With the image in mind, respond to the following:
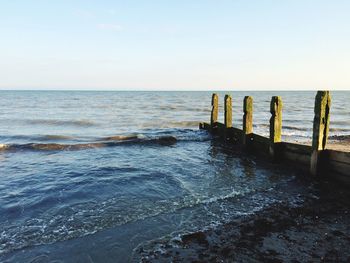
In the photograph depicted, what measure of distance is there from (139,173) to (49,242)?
5223 millimetres

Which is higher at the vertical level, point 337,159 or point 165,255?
point 337,159

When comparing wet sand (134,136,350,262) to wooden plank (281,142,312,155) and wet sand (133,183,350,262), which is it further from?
wooden plank (281,142,312,155)

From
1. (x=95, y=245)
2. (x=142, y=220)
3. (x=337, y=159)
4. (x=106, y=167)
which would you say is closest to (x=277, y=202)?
(x=337, y=159)

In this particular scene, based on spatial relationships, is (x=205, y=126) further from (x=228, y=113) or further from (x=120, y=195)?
(x=120, y=195)

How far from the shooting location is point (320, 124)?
30.5 feet

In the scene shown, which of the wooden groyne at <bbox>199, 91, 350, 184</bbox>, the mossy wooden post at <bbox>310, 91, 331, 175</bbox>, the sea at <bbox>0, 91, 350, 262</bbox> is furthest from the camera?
the mossy wooden post at <bbox>310, 91, 331, 175</bbox>

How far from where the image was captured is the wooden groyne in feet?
29.6

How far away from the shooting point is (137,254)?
226 inches

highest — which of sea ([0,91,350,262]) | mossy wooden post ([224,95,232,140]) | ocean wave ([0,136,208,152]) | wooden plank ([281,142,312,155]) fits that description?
mossy wooden post ([224,95,232,140])

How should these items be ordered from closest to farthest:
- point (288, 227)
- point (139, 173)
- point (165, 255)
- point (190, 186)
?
point (165, 255)
point (288, 227)
point (190, 186)
point (139, 173)

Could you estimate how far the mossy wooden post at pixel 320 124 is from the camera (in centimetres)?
918

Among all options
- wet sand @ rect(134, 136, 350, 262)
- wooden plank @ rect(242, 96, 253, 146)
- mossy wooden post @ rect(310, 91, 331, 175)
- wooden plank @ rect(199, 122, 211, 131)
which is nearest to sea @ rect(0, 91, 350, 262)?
wet sand @ rect(134, 136, 350, 262)

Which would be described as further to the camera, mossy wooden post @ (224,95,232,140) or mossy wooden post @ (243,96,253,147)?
mossy wooden post @ (224,95,232,140)

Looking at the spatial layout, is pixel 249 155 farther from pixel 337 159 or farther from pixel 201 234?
pixel 201 234
